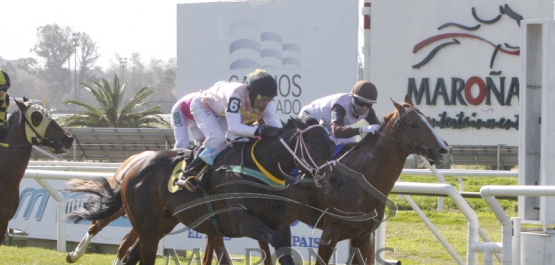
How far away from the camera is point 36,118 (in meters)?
6.27

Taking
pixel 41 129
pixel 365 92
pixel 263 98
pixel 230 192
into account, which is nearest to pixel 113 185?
pixel 41 129

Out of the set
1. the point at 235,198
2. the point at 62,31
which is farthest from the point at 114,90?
the point at 62,31

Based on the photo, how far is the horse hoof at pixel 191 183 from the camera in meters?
5.05

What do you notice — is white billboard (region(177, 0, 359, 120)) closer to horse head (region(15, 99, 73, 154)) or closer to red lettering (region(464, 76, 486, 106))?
red lettering (region(464, 76, 486, 106))

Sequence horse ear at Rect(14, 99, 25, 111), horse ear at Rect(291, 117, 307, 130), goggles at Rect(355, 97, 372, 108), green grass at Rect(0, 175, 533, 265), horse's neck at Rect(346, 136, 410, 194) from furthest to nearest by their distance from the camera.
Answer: green grass at Rect(0, 175, 533, 265)
horse ear at Rect(14, 99, 25, 111)
goggles at Rect(355, 97, 372, 108)
horse's neck at Rect(346, 136, 410, 194)
horse ear at Rect(291, 117, 307, 130)

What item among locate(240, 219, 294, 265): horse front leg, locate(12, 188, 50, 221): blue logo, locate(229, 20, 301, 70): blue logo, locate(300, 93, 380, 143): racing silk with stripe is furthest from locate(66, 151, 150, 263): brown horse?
locate(229, 20, 301, 70): blue logo

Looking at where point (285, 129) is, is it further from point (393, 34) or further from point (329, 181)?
point (393, 34)

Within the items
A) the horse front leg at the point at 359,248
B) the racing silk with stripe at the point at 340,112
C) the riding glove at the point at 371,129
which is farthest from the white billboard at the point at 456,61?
the horse front leg at the point at 359,248

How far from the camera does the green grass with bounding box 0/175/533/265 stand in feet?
23.3

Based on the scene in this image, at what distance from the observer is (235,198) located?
15.9 feet

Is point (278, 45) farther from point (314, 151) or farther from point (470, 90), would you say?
point (314, 151)

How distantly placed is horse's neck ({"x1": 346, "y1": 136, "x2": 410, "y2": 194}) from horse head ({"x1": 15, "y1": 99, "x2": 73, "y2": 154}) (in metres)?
2.55

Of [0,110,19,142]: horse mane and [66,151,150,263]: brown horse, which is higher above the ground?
[0,110,19,142]: horse mane

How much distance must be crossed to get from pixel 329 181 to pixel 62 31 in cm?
7928
